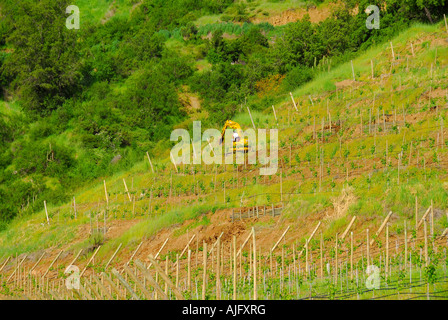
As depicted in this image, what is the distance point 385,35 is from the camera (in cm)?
3497

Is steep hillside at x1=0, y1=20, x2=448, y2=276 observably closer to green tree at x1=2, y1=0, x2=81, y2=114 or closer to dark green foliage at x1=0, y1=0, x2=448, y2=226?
dark green foliage at x1=0, y1=0, x2=448, y2=226

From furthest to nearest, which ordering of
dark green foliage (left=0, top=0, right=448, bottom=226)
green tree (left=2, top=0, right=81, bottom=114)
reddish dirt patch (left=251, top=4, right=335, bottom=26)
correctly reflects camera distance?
reddish dirt patch (left=251, top=4, right=335, bottom=26) → green tree (left=2, top=0, right=81, bottom=114) → dark green foliage (left=0, top=0, right=448, bottom=226)

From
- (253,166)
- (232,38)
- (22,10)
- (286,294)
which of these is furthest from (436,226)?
(22,10)

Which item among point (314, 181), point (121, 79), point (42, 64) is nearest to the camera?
point (314, 181)

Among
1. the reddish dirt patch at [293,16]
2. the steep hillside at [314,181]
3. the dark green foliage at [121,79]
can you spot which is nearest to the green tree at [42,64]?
the dark green foliage at [121,79]

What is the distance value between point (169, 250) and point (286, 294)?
7287mm

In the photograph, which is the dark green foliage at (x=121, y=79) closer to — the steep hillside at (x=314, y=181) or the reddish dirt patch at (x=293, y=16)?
the reddish dirt patch at (x=293, y=16)

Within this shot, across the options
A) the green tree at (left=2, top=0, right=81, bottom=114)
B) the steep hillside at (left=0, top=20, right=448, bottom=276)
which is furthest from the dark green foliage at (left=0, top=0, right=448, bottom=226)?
the steep hillside at (left=0, top=20, right=448, bottom=276)

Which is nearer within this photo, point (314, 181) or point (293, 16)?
point (314, 181)

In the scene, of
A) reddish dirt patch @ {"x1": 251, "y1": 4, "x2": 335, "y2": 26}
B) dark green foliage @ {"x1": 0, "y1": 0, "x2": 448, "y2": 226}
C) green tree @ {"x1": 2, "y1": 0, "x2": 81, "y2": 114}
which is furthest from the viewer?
reddish dirt patch @ {"x1": 251, "y1": 4, "x2": 335, "y2": 26}

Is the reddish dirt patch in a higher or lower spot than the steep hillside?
higher

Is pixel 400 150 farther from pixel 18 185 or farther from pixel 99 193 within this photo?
pixel 18 185

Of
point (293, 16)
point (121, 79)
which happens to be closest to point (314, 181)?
point (121, 79)

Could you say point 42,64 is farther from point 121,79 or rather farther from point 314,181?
point 314,181
